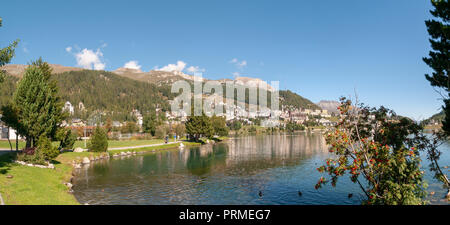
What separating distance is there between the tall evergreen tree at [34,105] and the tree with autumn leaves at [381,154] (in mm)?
45266

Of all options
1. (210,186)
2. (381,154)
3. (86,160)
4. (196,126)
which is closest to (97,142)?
(86,160)

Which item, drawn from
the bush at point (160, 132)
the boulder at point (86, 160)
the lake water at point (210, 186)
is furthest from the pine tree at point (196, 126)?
the lake water at point (210, 186)

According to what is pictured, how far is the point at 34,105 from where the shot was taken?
43.8 m

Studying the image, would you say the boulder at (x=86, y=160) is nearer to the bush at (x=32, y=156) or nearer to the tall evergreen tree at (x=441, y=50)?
the bush at (x=32, y=156)

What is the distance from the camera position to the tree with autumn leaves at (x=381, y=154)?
1873 cm

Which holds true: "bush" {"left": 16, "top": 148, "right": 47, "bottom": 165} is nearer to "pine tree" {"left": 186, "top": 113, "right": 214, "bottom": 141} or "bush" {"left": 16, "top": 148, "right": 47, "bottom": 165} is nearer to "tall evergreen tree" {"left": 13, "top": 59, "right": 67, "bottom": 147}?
"tall evergreen tree" {"left": 13, "top": 59, "right": 67, "bottom": 147}

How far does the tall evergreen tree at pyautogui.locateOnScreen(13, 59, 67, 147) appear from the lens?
143ft

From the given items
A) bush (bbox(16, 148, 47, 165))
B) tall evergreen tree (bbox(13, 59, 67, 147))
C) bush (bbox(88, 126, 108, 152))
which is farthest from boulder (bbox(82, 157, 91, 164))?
bush (bbox(16, 148, 47, 165))

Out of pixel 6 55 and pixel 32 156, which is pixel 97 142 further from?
pixel 6 55

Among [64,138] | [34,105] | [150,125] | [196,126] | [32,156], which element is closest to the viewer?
[32,156]

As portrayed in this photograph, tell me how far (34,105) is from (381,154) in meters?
49.7

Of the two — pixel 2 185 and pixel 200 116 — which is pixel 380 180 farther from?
pixel 200 116
